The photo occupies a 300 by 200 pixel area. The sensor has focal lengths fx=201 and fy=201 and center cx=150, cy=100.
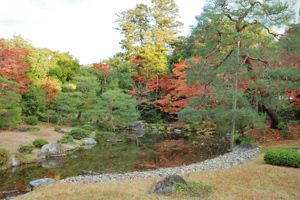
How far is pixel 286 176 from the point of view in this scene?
4938mm

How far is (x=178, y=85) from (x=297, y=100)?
9.27 meters

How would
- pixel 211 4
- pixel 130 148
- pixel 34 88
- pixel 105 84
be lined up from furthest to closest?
pixel 105 84 → pixel 34 88 → pixel 130 148 → pixel 211 4

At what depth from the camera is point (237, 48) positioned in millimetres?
8969

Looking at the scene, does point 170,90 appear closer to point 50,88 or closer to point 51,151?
point 50,88

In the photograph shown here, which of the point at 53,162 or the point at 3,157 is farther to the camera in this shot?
the point at 53,162

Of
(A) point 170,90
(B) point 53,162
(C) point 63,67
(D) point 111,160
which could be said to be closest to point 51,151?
(B) point 53,162

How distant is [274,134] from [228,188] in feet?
26.5

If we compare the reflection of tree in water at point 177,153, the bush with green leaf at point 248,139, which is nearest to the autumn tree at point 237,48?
the bush with green leaf at point 248,139

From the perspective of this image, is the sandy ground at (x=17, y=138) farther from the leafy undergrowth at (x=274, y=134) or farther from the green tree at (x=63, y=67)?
the leafy undergrowth at (x=274, y=134)

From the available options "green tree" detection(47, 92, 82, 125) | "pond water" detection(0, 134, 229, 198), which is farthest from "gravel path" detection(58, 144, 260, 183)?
"green tree" detection(47, 92, 82, 125)

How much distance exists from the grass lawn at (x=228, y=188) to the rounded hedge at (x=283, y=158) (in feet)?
0.89

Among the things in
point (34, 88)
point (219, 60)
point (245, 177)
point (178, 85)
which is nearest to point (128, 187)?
point (245, 177)

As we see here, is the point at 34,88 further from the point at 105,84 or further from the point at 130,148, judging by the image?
the point at 130,148

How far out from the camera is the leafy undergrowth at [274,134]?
1005 centimetres
